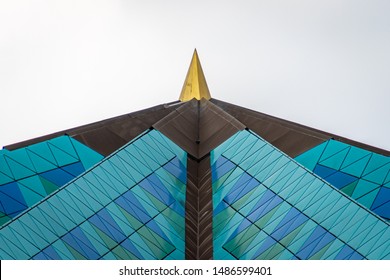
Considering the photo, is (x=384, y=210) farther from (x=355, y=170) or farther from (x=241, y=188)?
(x=241, y=188)

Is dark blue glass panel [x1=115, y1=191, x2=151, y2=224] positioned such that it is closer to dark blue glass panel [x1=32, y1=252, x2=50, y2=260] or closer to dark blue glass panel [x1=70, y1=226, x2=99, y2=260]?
dark blue glass panel [x1=70, y1=226, x2=99, y2=260]

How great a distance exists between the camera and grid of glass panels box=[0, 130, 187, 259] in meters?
60.7

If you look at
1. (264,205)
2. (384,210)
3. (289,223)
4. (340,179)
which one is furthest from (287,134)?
(289,223)

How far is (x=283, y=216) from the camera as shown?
212ft

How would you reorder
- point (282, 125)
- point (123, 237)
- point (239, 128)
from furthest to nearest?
point (282, 125)
point (239, 128)
point (123, 237)

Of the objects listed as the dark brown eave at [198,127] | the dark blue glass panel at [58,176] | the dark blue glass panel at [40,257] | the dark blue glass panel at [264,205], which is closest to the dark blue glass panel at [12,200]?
the dark blue glass panel at [58,176]

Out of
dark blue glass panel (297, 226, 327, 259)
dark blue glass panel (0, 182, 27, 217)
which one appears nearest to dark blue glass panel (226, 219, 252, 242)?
dark blue glass panel (297, 226, 327, 259)

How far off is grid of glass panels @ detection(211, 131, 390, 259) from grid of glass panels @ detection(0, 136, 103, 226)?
11.6 m

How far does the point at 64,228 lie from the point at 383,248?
20544mm

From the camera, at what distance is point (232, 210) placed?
67312mm

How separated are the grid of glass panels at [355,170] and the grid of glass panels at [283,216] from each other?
6.04 metres
